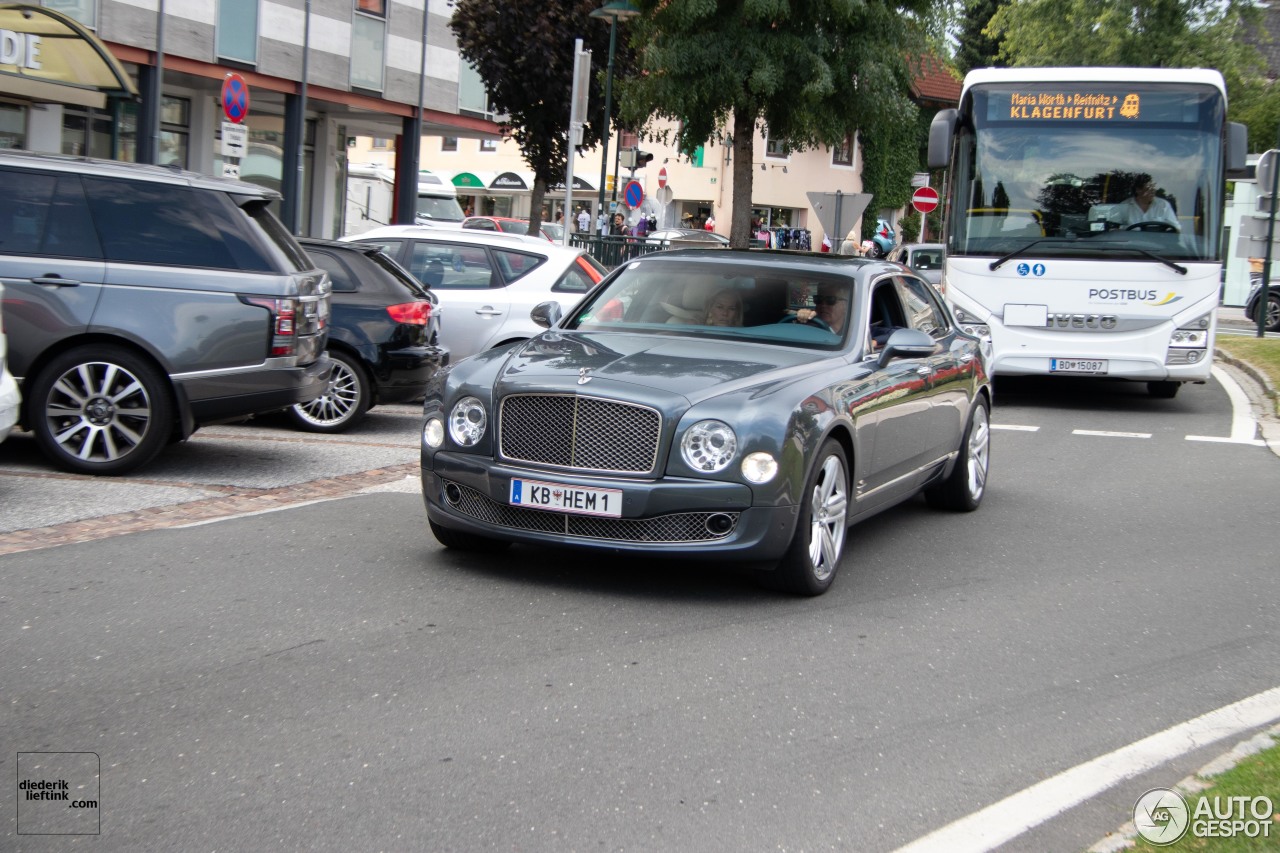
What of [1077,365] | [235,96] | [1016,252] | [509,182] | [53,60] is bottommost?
[1077,365]

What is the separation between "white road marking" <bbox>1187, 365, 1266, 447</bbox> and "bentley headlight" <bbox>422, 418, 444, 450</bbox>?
371 inches

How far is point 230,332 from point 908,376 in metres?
4.00

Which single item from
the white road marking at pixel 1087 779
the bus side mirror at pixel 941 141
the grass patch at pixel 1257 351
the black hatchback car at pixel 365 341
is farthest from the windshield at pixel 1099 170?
the white road marking at pixel 1087 779

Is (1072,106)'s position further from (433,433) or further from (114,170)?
(433,433)

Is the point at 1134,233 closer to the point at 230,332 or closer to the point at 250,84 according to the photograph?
the point at 230,332

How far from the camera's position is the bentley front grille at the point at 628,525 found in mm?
6449

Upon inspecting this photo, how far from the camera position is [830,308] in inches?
311

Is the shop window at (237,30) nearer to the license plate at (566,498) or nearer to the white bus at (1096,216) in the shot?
the white bus at (1096,216)

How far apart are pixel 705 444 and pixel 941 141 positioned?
10335 millimetres

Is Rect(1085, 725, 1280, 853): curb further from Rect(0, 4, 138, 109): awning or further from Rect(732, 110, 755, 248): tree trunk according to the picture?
Rect(732, 110, 755, 248): tree trunk

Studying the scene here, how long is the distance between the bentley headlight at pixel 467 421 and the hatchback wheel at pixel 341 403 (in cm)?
514

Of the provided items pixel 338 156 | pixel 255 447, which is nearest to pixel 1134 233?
pixel 255 447

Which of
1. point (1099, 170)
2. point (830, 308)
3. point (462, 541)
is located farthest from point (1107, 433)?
point (462, 541)

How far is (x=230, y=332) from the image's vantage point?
9.07 meters
